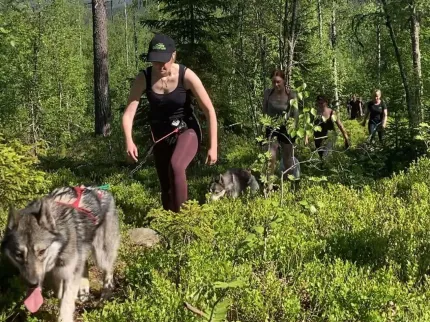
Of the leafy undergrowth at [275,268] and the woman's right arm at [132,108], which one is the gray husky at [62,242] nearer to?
the leafy undergrowth at [275,268]

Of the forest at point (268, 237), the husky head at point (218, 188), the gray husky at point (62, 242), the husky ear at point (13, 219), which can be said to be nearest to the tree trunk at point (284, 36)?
the forest at point (268, 237)

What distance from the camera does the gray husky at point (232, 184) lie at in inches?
349

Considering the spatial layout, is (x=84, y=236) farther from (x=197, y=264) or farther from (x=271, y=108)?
(x=271, y=108)

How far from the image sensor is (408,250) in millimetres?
4254

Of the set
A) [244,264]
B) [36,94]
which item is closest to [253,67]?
[36,94]

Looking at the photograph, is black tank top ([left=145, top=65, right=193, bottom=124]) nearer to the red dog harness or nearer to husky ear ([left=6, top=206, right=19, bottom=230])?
the red dog harness

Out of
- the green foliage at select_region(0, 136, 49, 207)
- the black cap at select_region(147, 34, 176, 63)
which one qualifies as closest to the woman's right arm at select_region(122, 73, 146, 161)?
the black cap at select_region(147, 34, 176, 63)

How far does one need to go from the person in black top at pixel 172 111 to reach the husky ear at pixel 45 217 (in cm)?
165

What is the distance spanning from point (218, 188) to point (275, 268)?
4797mm

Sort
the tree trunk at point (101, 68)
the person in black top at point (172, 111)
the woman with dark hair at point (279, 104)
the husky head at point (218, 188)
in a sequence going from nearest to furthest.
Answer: the person in black top at point (172, 111)
the woman with dark hair at point (279, 104)
the husky head at point (218, 188)
the tree trunk at point (101, 68)

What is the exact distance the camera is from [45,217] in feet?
11.3

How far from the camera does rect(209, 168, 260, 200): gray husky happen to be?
29.1 feet

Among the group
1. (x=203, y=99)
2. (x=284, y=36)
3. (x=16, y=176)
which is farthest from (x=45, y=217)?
(x=284, y=36)

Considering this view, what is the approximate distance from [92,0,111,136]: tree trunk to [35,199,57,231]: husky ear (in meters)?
14.5
